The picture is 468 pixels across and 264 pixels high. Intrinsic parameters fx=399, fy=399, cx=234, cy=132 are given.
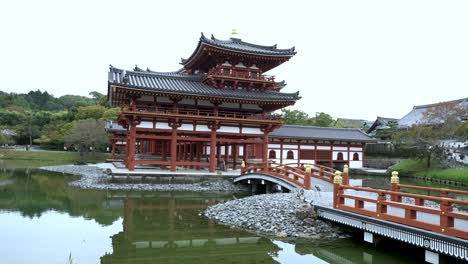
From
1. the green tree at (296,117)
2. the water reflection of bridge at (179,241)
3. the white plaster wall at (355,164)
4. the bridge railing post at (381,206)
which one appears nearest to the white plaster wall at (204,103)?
the water reflection of bridge at (179,241)

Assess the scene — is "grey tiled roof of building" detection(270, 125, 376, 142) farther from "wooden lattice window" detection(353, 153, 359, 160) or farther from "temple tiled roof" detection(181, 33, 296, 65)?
"temple tiled roof" detection(181, 33, 296, 65)

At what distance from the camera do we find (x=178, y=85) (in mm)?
26281

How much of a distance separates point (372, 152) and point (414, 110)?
12.2 m

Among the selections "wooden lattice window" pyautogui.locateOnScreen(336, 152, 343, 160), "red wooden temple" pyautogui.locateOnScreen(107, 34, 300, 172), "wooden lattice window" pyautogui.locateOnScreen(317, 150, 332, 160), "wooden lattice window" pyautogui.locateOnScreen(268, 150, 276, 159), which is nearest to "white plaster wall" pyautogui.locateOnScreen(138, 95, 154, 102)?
"red wooden temple" pyautogui.locateOnScreen(107, 34, 300, 172)

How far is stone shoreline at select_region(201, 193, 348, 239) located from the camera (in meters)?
12.6

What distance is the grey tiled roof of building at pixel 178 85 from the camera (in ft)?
79.8

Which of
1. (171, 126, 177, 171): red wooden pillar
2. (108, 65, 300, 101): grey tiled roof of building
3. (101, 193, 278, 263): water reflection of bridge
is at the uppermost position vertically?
(108, 65, 300, 101): grey tiled roof of building

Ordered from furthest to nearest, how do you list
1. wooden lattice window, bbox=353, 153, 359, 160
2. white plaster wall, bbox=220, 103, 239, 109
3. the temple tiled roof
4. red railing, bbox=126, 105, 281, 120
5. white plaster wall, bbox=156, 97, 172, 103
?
wooden lattice window, bbox=353, 153, 359, 160 < white plaster wall, bbox=220, 103, 239, 109 < the temple tiled roof < white plaster wall, bbox=156, 97, 172, 103 < red railing, bbox=126, 105, 281, 120

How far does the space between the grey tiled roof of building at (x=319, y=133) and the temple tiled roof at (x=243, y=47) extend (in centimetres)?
1083

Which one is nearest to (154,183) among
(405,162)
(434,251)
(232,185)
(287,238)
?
(232,185)

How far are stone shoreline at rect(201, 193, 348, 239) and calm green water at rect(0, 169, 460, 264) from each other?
546 mm

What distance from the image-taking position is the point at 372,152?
159 feet

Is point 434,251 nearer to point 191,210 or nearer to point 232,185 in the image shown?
point 191,210

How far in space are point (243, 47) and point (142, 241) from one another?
67.0ft
